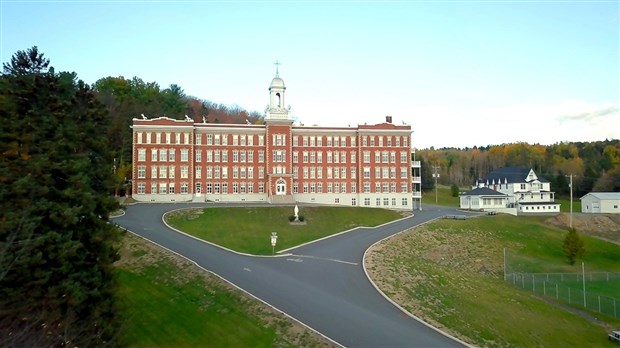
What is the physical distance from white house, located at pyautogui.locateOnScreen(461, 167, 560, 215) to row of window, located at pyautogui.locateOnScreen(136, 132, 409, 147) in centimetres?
1569

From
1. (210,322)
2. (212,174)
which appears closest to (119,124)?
(212,174)

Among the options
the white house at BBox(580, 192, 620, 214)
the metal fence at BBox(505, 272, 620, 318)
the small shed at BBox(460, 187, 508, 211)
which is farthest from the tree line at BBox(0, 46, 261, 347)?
the white house at BBox(580, 192, 620, 214)

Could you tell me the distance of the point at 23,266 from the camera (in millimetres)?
14289

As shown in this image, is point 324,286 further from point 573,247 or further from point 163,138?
point 163,138

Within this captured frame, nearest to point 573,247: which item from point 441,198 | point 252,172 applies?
point 252,172

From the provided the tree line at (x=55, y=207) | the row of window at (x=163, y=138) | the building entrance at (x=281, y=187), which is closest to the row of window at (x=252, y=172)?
the building entrance at (x=281, y=187)

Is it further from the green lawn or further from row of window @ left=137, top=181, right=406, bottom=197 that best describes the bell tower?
the green lawn

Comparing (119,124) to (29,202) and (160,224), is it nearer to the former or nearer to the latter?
(160,224)

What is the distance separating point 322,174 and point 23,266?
58.1 metres

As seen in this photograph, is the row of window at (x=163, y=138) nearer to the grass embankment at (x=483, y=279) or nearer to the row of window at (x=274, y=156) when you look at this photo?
the row of window at (x=274, y=156)

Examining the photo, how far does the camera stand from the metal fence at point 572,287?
30188 millimetres

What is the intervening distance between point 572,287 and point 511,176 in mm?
56458

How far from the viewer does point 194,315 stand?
2216 cm

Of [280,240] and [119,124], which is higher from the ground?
[119,124]
